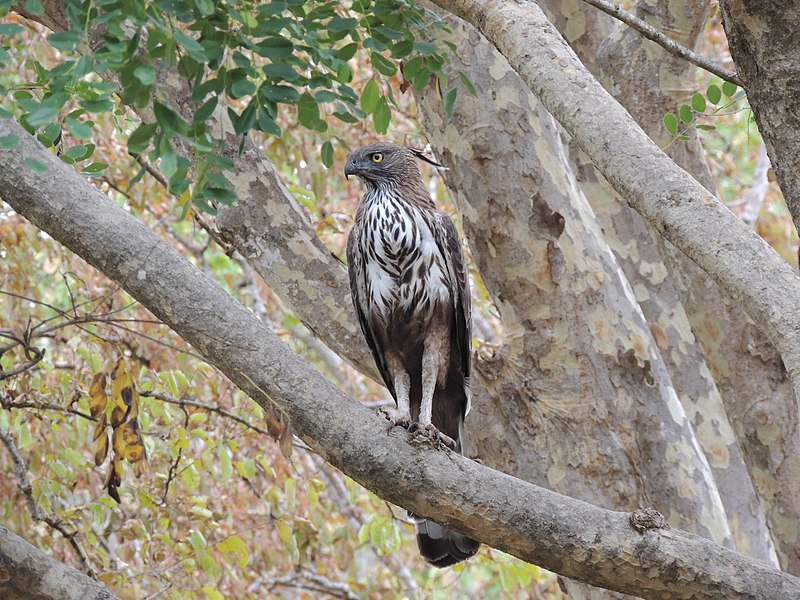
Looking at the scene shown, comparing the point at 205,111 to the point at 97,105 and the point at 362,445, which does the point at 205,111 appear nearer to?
the point at 97,105

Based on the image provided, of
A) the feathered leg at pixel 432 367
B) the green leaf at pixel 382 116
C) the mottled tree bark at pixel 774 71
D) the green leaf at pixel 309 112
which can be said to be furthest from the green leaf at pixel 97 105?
the feathered leg at pixel 432 367

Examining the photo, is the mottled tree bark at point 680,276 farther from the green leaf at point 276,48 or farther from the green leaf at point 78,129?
the green leaf at point 78,129

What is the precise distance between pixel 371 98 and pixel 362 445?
4.04 feet

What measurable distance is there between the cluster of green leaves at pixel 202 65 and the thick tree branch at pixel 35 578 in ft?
3.91

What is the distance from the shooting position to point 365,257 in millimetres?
4605

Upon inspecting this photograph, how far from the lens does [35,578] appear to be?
2930mm

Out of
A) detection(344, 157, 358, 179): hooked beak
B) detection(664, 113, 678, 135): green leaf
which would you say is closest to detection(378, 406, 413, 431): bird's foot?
detection(344, 157, 358, 179): hooked beak


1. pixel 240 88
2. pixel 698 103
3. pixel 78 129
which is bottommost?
pixel 78 129

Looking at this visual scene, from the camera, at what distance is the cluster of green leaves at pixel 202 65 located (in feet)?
7.66

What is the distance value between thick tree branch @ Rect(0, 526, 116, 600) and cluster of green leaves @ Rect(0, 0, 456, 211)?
119 centimetres

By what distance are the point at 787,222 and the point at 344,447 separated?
8286 millimetres

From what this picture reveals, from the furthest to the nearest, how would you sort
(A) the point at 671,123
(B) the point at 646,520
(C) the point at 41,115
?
(A) the point at 671,123 < (B) the point at 646,520 < (C) the point at 41,115

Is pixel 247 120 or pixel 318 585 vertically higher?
pixel 318 585

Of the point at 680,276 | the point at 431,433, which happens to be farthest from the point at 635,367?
the point at 431,433
